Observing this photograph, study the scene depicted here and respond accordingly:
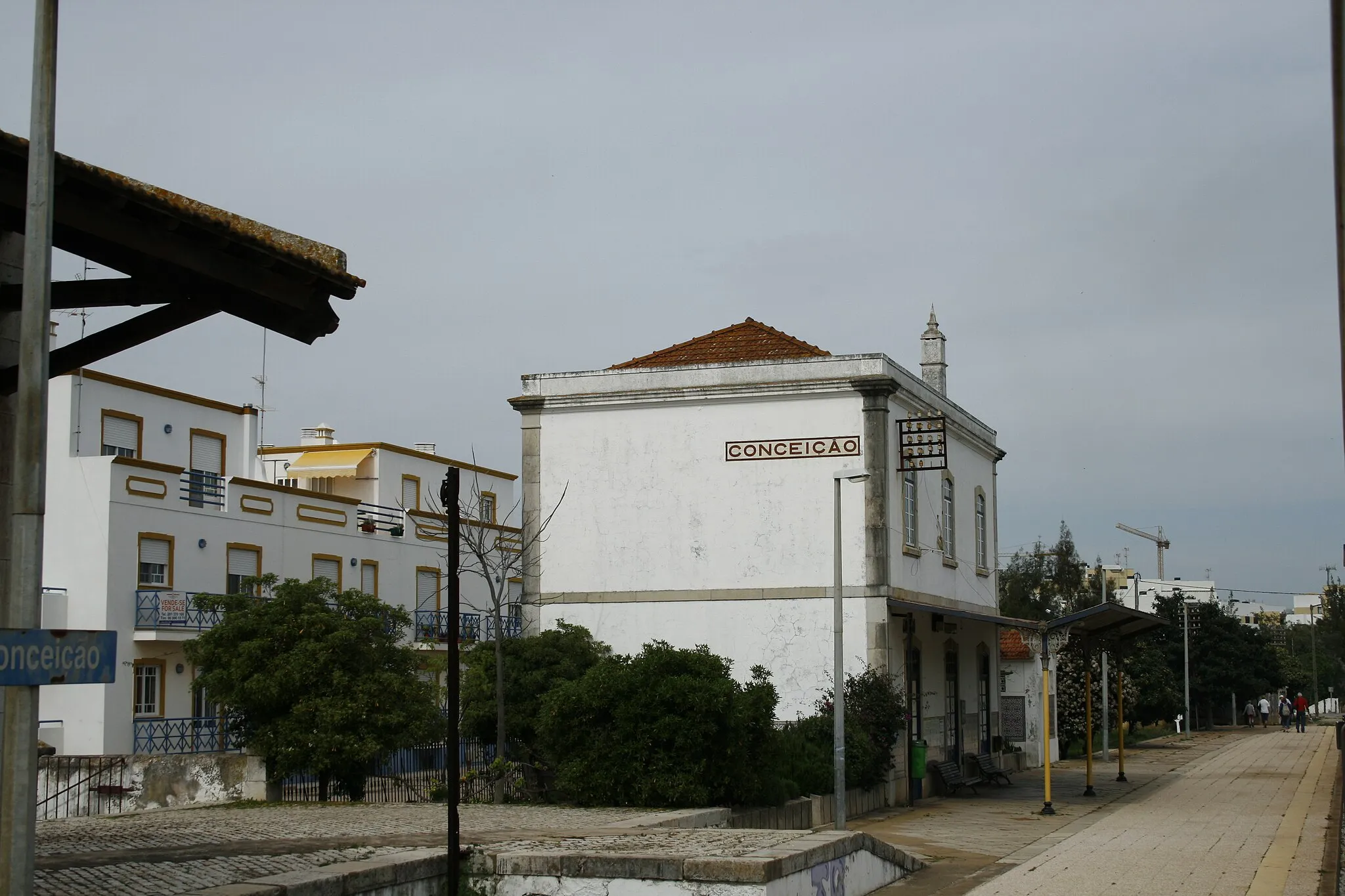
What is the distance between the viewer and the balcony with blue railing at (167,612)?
2850 centimetres

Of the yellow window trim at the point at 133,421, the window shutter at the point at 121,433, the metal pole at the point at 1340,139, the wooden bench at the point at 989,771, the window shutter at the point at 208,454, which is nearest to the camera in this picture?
the metal pole at the point at 1340,139

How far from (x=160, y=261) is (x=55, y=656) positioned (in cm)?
321

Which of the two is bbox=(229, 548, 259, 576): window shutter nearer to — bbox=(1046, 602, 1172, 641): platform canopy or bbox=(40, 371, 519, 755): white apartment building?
bbox=(40, 371, 519, 755): white apartment building

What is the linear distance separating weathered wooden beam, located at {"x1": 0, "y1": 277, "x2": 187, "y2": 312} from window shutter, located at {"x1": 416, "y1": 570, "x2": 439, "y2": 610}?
3011 cm

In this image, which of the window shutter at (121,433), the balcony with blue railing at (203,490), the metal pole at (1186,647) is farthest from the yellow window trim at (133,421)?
the metal pole at (1186,647)

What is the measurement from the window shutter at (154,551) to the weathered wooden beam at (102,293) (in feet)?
69.0

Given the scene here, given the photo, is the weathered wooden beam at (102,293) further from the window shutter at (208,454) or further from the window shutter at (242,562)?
the window shutter at (208,454)

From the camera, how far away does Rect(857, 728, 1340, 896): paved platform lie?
14.8 m

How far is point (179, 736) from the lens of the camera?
2859 centimetres

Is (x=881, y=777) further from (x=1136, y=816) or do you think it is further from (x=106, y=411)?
(x=106, y=411)

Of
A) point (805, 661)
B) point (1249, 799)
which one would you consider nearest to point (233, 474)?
point (805, 661)

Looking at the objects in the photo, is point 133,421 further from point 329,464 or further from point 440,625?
point 329,464

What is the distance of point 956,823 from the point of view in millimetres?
22953

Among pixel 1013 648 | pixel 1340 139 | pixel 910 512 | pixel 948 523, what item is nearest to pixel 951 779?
pixel 948 523
